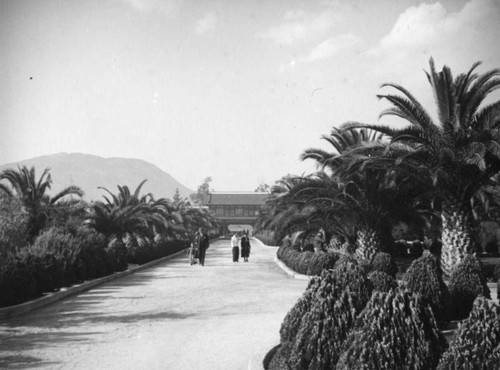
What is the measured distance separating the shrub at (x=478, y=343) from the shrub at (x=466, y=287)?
524 cm

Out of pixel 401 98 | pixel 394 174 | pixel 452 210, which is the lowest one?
pixel 452 210

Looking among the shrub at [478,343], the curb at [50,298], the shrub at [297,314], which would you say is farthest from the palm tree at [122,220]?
the shrub at [478,343]

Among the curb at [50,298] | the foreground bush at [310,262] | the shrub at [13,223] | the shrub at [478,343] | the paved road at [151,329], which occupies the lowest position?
the paved road at [151,329]

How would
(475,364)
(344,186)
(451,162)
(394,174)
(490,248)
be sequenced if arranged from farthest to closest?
(490,248), (344,186), (394,174), (451,162), (475,364)

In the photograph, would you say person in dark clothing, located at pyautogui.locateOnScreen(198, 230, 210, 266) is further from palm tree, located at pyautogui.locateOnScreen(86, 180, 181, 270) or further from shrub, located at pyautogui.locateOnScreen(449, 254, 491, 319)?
shrub, located at pyautogui.locateOnScreen(449, 254, 491, 319)

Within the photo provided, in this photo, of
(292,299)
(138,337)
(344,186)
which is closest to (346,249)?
(344,186)

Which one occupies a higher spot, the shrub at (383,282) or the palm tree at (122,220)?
the palm tree at (122,220)

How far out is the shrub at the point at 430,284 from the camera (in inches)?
320

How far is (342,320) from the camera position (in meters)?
4.93

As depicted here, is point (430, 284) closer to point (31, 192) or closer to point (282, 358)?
point (282, 358)

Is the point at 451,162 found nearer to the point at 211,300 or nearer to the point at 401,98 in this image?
the point at 401,98

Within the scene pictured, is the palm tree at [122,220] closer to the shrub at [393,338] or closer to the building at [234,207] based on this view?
the shrub at [393,338]

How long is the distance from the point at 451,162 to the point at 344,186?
14.2 ft

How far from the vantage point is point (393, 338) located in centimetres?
419
